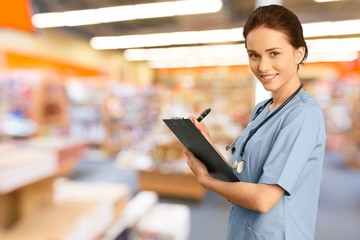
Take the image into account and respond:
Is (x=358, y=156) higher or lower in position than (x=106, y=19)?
lower

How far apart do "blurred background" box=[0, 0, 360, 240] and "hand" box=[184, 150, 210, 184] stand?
55cm

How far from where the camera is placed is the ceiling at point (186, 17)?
5882 mm

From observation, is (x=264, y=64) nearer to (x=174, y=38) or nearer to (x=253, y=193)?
(x=253, y=193)

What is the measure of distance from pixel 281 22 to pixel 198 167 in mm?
490

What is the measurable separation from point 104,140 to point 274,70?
24.2 ft

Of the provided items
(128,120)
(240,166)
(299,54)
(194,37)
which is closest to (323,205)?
(240,166)

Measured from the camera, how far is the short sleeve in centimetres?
77

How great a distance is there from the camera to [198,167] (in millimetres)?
905

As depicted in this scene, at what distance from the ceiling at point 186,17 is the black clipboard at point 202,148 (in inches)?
139

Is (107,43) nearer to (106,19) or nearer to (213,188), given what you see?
(106,19)

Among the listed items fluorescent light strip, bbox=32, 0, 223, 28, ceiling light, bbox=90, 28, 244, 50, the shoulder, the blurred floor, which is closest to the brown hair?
the shoulder

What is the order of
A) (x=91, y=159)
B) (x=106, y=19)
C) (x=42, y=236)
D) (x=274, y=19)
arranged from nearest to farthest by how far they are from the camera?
(x=274, y=19)
(x=42, y=236)
(x=106, y=19)
(x=91, y=159)

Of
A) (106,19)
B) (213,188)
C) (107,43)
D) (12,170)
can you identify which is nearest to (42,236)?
(12,170)

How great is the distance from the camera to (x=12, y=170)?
121cm
